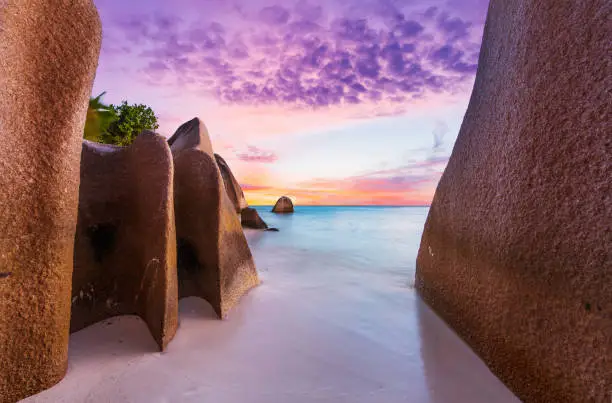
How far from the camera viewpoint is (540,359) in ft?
5.32

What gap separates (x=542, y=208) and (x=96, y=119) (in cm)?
1466

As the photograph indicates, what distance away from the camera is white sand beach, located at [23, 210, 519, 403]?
70.1 inches

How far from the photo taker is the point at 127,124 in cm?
1566

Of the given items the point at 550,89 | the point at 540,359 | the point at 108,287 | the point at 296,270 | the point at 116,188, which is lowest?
the point at 296,270

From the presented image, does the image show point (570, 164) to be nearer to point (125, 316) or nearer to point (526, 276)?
point (526, 276)

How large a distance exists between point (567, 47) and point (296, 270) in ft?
15.1

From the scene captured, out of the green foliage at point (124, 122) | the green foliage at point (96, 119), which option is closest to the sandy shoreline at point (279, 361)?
the green foliage at point (96, 119)

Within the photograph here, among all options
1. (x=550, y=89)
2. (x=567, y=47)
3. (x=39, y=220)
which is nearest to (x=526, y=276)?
(x=550, y=89)

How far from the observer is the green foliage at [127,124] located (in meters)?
15.6

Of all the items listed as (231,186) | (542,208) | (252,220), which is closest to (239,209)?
(252,220)

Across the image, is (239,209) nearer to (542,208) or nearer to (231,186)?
(231,186)

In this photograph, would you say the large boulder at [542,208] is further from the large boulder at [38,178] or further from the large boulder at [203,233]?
the large boulder at [38,178]

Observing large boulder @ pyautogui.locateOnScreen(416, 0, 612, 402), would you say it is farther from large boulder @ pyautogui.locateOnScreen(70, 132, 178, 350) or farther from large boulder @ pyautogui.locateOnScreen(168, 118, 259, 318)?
large boulder @ pyautogui.locateOnScreen(70, 132, 178, 350)

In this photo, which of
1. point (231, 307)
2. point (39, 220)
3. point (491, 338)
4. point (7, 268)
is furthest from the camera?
point (231, 307)
